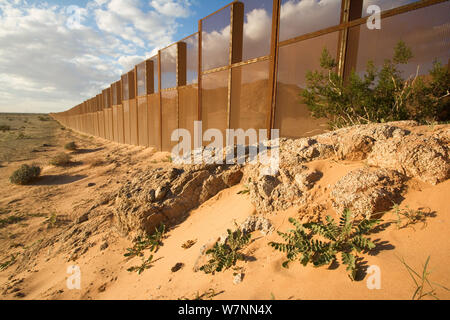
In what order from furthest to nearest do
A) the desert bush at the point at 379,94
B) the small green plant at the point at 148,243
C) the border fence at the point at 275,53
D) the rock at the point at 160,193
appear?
the rock at the point at 160,193 < the border fence at the point at 275,53 < the desert bush at the point at 379,94 < the small green plant at the point at 148,243

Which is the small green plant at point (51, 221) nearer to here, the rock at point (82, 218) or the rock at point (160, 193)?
the rock at point (82, 218)

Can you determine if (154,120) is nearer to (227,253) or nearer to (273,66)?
(273,66)

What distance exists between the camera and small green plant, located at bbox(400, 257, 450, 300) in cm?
120

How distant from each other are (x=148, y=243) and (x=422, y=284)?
281cm

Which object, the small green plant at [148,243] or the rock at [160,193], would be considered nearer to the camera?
the small green plant at [148,243]

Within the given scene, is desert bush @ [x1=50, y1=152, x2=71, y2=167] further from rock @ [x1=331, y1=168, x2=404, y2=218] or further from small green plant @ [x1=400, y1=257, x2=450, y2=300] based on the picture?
small green plant @ [x1=400, y1=257, x2=450, y2=300]

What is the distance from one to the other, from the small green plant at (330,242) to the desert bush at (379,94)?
2.08 m

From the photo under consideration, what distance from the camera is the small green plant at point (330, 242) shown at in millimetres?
1541

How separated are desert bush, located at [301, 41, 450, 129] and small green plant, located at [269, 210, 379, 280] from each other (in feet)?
6.83

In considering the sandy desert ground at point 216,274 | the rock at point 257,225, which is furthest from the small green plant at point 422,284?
the rock at point 257,225

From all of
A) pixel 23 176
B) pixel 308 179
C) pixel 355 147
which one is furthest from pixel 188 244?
pixel 23 176
